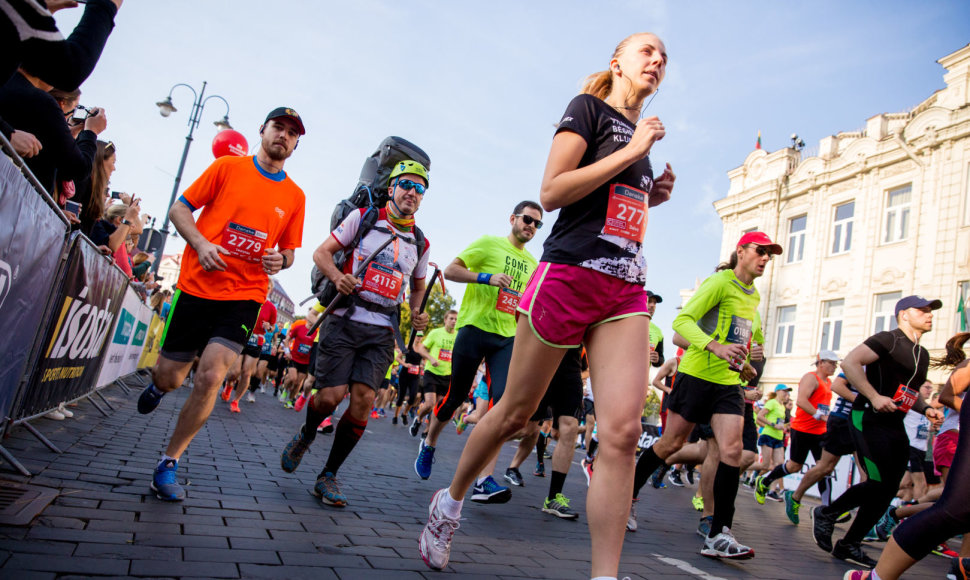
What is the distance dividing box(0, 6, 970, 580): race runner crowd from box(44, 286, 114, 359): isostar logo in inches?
40.5

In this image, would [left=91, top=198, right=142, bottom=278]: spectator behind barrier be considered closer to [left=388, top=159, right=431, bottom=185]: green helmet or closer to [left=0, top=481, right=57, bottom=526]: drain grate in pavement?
[left=388, top=159, right=431, bottom=185]: green helmet

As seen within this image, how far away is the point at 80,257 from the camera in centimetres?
510

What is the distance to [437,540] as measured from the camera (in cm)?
296

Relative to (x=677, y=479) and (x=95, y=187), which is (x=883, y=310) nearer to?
(x=677, y=479)

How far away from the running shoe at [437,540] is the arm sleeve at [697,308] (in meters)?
2.62

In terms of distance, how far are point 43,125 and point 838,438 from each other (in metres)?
7.85

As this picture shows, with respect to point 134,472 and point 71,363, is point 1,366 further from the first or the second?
point 71,363

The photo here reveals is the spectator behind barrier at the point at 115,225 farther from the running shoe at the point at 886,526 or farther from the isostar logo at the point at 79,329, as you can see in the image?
the running shoe at the point at 886,526

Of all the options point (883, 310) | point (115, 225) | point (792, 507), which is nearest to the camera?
point (115, 225)

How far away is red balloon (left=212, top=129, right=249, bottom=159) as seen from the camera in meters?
9.16

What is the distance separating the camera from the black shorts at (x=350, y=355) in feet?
14.3

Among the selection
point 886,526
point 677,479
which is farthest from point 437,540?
point 677,479

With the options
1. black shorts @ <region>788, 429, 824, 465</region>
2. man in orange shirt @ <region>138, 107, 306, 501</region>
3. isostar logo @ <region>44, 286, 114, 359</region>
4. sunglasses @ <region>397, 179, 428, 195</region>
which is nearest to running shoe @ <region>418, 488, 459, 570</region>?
man in orange shirt @ <region>138, 107, 306, 501</region>

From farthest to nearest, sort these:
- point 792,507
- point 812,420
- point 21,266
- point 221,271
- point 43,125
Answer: point 812,420 → point 792,507 → point 221,271 → point 43,125 → point 21,266
